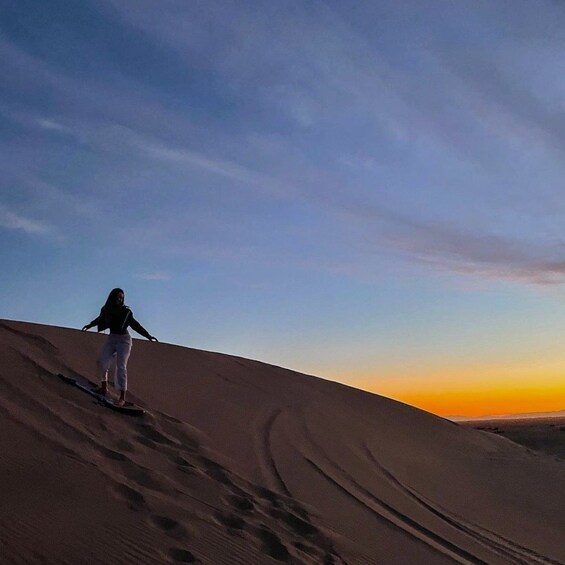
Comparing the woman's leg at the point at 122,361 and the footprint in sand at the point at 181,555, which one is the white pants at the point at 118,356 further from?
the footprint in sand at the point at 181,555

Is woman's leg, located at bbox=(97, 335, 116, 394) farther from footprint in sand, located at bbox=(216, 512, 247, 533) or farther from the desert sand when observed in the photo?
footprint in sand, located at bbox=(216, 512, 247, 533)

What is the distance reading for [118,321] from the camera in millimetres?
8867

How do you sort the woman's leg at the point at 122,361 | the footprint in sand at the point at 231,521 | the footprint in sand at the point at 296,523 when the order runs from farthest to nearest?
the woman's leg at the point at 122,361 < the footprint in sand at the point at 296,523 < the footprint in sand at the point at 231,521

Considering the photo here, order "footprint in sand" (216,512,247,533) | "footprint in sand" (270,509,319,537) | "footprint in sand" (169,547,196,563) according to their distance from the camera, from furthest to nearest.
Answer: "footprint in sand" (270,509,319,537) < "footprint in sand" (216,512,247,533) < "footprint in sand" (169,547,196,563)

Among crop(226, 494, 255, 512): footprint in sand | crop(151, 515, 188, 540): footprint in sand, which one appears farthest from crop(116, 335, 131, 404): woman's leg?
crop(151, 515, 188, 540): footprint in sand

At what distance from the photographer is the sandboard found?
8.47 meters

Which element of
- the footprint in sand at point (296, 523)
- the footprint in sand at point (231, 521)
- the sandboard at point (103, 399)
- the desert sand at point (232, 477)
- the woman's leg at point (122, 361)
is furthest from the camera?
the woman's leg at point (122, 361)

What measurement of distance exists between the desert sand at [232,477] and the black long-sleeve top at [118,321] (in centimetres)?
97

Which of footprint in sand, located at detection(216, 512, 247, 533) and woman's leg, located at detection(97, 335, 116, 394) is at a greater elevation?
woman's leg, located at detection(97, 335, 116, 394)

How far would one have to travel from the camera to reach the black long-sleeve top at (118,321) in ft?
29.1

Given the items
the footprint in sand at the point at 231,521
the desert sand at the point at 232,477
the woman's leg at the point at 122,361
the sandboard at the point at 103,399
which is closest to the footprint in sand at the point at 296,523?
the desert sand at the point at 232,477

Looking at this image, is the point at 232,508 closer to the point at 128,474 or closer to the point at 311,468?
the point at 128,474

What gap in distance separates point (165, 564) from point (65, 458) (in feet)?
6.43

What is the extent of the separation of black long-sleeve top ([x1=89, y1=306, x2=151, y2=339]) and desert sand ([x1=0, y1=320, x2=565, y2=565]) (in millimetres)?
967
